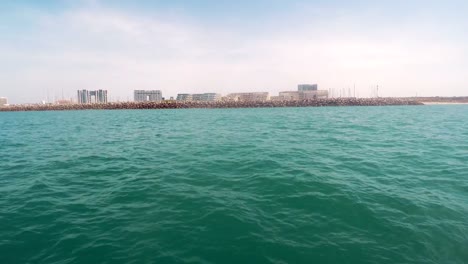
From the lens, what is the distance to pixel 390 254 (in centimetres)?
536

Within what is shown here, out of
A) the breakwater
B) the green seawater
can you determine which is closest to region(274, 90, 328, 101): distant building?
the breakwater

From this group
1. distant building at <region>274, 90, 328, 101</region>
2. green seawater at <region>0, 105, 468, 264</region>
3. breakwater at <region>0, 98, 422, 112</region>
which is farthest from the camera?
distant building at <region>274, 90, 328, 101</region>

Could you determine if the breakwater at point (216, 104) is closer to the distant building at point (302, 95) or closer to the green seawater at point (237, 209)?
the distant building at point (302, 95)

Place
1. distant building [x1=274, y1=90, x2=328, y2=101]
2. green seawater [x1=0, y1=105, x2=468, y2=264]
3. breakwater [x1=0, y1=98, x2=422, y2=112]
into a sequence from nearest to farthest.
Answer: green seawater [x1=0, y1=105, x2=468, y2=264], breakwater [x1=0, y1=98, x2=422, y2=112], distant building [x1=274, y1=90, x2=328, y2=101]

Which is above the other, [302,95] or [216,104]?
[302,95]

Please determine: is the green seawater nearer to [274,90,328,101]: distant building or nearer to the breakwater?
the breakwater

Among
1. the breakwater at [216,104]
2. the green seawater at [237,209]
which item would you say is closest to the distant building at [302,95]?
the breakwater at [216,104]

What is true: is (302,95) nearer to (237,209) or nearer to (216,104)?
(216,104)

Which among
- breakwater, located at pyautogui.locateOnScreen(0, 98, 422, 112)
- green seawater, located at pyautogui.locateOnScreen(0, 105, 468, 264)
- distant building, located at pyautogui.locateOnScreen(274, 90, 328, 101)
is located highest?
distant building, located at pyautogui.locateOnScreen(274, 90, 328, 101)

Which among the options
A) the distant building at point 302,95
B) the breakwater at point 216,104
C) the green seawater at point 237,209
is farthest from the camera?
the distant building at point 302,95

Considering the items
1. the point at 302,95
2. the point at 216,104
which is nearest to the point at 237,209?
the point at 216,104

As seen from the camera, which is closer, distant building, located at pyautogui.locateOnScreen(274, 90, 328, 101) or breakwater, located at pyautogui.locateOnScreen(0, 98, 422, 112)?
breakwater, located at pyautogui.locateOnScreen(0, 98, 422, 112)

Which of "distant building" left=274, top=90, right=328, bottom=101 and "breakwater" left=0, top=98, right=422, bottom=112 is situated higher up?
"distant building" left=274, top=90, right=328, bottom=101

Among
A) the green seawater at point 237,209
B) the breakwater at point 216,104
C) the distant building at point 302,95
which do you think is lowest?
the green seawater at point 237,209
